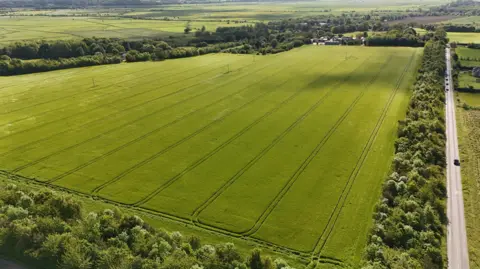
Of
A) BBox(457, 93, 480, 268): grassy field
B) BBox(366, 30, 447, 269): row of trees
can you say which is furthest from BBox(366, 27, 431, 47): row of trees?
BBox(366, 30, 447, 269): row of trees

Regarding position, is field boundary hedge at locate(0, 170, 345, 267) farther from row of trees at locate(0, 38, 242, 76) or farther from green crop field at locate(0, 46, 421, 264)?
row of trees at locate(0, 38, 242, 76)

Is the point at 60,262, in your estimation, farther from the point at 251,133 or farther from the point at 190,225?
the point at 251,133

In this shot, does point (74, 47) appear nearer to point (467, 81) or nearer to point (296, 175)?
point (296, 175)

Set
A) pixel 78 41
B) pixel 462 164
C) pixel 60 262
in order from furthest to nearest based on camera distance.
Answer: pixel 78 41 → pixel 462 164 → pixel 60 262

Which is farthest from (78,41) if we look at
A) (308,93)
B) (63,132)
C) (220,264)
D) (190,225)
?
(220,264)

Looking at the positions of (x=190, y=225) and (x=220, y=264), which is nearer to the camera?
(x=220, y=264)

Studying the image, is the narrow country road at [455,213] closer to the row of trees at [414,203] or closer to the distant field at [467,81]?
the row of trees at [414,203]

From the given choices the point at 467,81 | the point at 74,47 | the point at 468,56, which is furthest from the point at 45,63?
the point at 468,56
